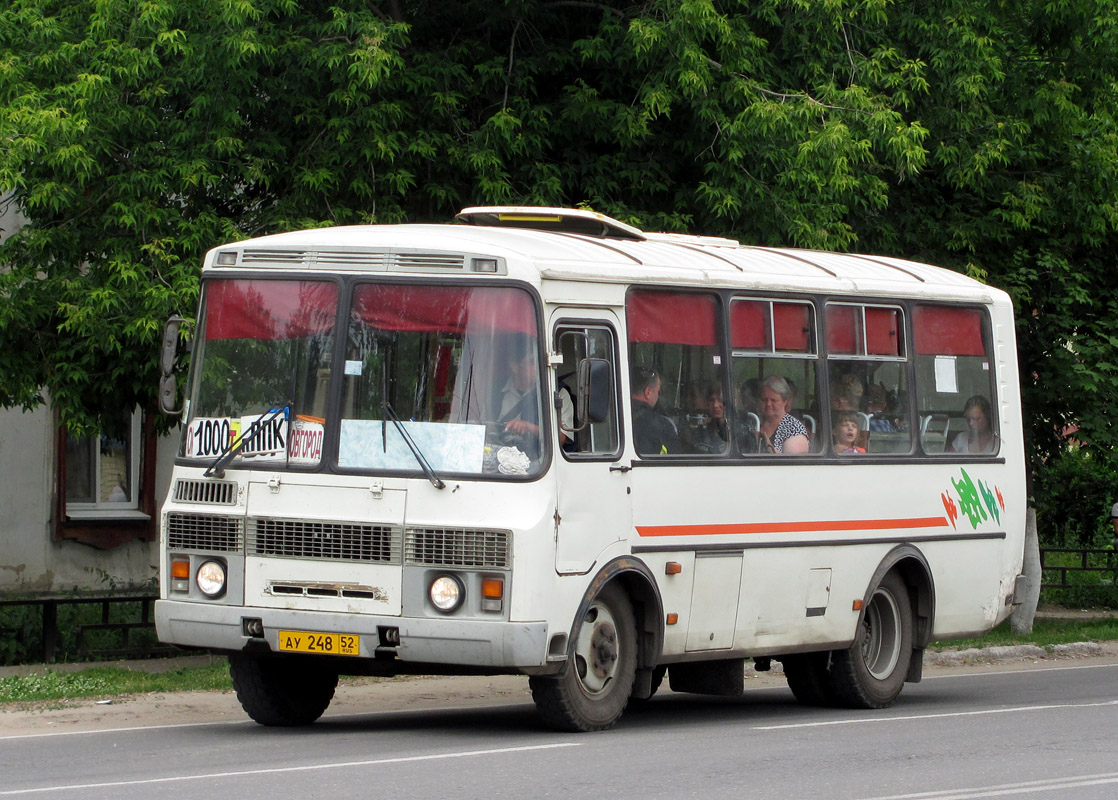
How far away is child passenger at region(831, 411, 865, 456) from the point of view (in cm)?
1266

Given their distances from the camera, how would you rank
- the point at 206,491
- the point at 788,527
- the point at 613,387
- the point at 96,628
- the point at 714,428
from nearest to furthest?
1. the point at 206,491
2. the point at 613,387
3. the point at 714,428
4. the point at 788,527
5. the point at 96,628

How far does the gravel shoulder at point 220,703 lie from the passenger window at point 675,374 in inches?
119

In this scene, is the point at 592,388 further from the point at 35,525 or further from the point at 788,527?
the point at 35,525

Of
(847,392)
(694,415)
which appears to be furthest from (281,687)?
(847,392)

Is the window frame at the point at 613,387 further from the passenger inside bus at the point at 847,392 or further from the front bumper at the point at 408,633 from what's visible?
the passenger inside bus at the point at 847,392

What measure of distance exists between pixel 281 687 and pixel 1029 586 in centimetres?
1179

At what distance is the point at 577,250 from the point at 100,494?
1351cm

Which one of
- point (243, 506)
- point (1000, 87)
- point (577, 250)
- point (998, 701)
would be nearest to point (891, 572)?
point (998, 701)

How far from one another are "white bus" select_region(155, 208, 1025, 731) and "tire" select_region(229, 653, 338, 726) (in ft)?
0.07

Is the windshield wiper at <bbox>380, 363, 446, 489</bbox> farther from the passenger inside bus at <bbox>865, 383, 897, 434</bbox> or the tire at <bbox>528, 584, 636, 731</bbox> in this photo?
the passenger inside bus at <bbox>865, 383, 897, 434</bbox>

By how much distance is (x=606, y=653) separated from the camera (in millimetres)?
10750

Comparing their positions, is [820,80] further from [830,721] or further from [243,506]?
[243,506]

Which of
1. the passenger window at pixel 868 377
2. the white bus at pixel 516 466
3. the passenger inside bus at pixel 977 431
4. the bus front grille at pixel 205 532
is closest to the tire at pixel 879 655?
the white bus at pixel 516 466

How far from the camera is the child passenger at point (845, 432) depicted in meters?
12.7
